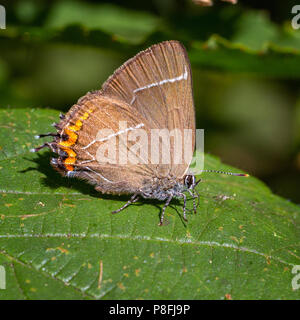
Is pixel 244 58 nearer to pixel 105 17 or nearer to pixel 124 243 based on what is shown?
pixel 105 17

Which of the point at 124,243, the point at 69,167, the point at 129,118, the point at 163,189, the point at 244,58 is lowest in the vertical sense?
the point at 124,243

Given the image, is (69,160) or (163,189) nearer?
(69,160)

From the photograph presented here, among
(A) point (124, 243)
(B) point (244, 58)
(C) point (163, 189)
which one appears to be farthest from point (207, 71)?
(A) point (124, 243)

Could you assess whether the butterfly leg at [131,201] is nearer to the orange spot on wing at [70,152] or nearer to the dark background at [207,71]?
the orange spot on wing at [70,152]

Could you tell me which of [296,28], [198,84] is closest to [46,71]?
[198,84]

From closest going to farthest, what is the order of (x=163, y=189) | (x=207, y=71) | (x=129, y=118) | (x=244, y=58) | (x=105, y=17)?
(x=129, y=118), (x=163, y=189), (x=244, y=58), (x=207, y=71), (x=105, y=17)

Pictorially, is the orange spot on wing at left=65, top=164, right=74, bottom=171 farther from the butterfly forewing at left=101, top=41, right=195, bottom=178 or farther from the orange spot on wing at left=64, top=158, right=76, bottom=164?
the butterfly forewing at left=101, top=41, right=195, bottom=178

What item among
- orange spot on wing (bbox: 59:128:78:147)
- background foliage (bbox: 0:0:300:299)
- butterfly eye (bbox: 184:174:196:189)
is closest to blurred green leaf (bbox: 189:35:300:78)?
background foliage (bbox: 0:0:300:299)

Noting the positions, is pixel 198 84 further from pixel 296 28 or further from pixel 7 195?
pixel 7 195
